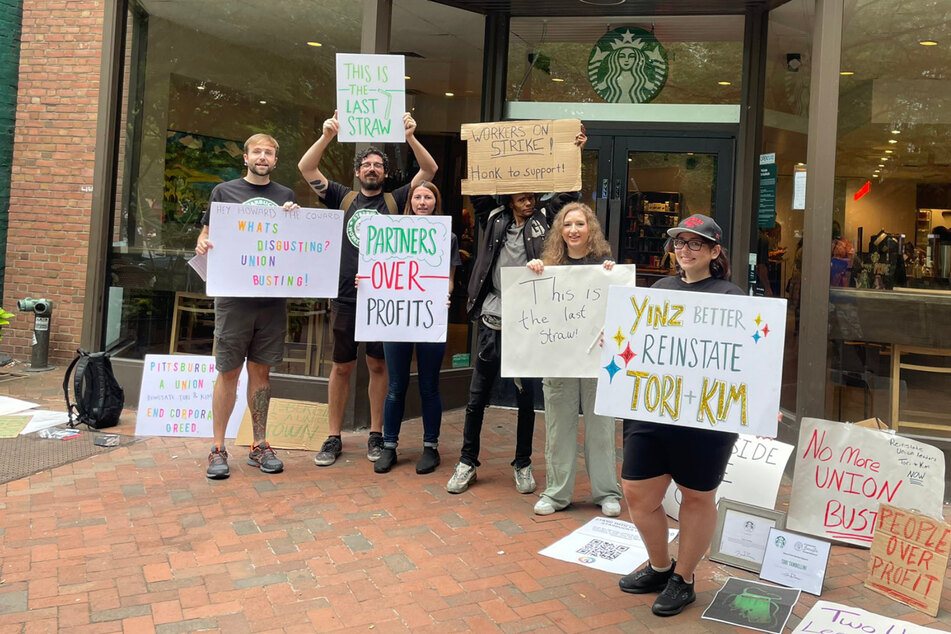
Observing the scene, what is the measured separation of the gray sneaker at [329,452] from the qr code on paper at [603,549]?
1.98 meters

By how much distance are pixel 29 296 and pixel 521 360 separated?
6693mm

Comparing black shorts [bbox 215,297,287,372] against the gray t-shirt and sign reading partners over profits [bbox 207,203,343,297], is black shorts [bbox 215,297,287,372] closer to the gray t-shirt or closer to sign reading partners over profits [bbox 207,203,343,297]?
sign reading partners over profits [bbox 207,203,343,297]

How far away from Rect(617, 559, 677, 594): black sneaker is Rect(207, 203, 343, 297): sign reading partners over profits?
2.63 metres

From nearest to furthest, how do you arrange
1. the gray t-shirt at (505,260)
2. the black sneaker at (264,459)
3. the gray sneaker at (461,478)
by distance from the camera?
the gray t-shirt at (505,260)
the gray sneaker at (461,478)
the black sneaker at (264,459)

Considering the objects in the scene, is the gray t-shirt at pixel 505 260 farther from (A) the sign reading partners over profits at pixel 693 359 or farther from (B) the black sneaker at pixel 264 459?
(B) the black sneaker at pixel 264 459

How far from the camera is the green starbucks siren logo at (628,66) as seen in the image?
6852 mm

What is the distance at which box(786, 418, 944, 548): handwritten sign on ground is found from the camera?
13.0ft

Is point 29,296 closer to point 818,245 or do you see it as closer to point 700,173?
point 700,173

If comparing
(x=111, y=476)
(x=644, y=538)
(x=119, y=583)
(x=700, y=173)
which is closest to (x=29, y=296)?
(x=111, y=476)

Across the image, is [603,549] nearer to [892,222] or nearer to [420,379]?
[420,379]

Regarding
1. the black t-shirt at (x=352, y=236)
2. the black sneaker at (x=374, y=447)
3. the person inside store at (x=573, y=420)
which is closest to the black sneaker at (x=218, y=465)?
the black sneaker at (x=374, y=447)

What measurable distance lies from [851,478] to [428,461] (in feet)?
8.19

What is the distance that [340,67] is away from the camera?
5.01 meters

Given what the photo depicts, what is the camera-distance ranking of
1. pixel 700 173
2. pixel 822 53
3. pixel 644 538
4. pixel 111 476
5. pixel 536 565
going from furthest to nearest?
pixel 700 173 < pixel 822 53 < pixel 111 476 < pixel 536 565 < pixel 644 538
